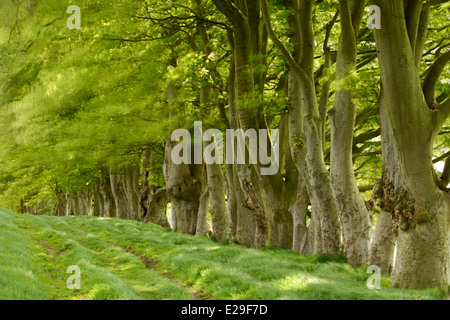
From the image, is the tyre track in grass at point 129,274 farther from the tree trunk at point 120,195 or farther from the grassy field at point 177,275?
the tree trunk at point 120,195

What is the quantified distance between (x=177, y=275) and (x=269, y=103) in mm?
5636

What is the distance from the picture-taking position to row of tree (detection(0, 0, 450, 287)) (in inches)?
299

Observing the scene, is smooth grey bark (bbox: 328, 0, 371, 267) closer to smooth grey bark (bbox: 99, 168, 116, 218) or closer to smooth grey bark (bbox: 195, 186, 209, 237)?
smooth grey bark (bbox: 195, 186, 209, 237)

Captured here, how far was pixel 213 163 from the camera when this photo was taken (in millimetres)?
17375

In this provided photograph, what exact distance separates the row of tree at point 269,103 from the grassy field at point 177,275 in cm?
115

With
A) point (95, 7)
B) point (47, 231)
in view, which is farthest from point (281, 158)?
point (47, 231)

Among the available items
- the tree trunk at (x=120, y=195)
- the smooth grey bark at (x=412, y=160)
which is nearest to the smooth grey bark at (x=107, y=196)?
the tree trunk at (x=120, y=195)

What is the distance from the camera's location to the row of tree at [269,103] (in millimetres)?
7605

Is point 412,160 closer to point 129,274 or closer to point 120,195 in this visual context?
point 129,274

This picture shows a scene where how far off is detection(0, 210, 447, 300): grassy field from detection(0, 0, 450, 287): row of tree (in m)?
1.15

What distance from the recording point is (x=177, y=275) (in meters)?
9.95

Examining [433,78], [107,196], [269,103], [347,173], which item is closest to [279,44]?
[269,103]

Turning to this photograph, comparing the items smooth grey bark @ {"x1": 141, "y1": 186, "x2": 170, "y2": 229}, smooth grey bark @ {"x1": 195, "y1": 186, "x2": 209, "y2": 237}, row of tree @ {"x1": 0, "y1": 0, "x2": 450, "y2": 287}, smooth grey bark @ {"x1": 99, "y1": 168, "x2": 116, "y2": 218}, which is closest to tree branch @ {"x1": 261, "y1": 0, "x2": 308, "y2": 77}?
row of tree @ {"x1": 0, "y1": 0, "x2": 450, "y2": 287}

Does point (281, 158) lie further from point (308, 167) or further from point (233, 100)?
point (308, 167)
